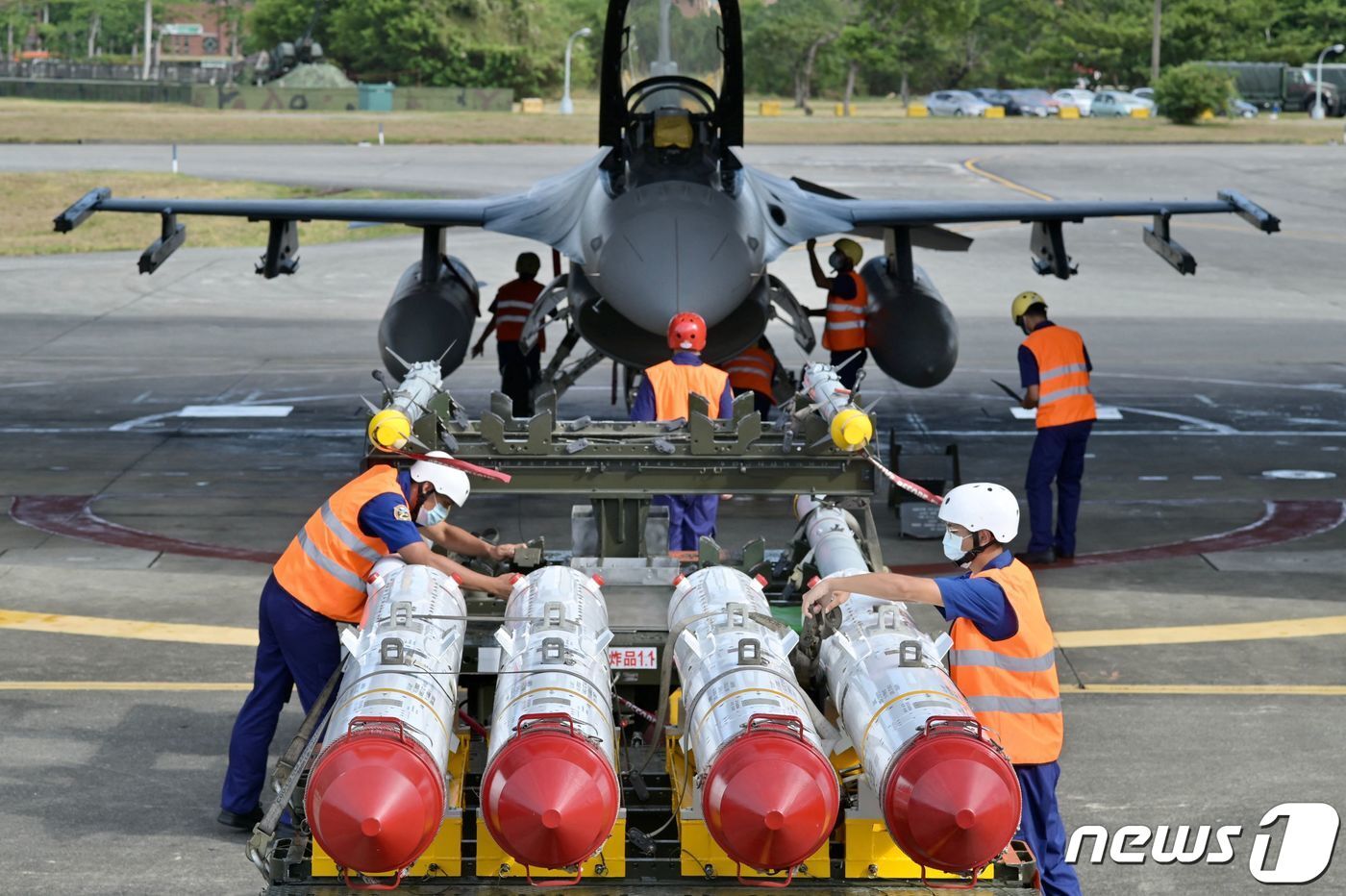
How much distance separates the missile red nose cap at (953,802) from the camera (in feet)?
17.9

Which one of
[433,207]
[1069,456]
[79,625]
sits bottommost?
[79,625]

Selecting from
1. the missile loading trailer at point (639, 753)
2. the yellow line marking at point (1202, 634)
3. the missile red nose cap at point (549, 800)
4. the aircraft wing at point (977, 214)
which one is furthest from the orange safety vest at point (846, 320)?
the missile red nose cap at point (549, 800)

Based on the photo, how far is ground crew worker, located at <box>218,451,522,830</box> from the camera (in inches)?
306

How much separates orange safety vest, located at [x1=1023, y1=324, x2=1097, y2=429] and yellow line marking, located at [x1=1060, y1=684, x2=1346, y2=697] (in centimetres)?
345

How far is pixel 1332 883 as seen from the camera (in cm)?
799

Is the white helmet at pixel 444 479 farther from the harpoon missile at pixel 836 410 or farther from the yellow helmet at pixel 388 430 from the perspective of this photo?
the harpoon missile at pixel 836 410

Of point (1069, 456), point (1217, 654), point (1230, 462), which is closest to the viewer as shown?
point (1217, 654)

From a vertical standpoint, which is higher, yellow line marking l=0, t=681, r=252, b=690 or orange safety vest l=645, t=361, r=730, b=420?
orange safety vest l=645, t=361, r=730, b=420

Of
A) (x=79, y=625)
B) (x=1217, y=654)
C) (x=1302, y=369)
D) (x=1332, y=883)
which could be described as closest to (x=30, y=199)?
(x=1302, y=369)

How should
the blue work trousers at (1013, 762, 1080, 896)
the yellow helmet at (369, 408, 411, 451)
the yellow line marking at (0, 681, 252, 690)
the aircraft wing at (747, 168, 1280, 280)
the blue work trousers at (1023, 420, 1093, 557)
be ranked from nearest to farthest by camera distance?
the blue work trousers at (1013, 762, 1080, 896)
the yellow helmet at (369, 408, 411, 451)
the yellow line marking at (0, 681, 252, 690)
the blue work trousers at (1023, 420, 1093, 557)
the aircraft wing at (747, 168, 1280, 280)

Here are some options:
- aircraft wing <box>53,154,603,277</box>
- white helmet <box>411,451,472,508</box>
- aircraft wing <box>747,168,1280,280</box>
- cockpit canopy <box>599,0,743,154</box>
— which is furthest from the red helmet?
aircraft wing <box>747,168,1280,280</box>

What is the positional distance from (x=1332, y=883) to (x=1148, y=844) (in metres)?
0.85

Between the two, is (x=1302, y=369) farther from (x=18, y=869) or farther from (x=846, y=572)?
(x=18, y=869)

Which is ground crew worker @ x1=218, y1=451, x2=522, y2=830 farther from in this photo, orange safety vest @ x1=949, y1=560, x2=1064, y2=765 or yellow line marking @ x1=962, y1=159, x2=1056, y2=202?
yellow line marking @ x1=962, y1=159, x2=1056, y2=202
